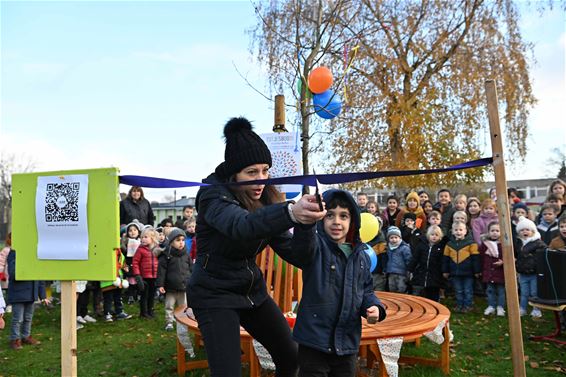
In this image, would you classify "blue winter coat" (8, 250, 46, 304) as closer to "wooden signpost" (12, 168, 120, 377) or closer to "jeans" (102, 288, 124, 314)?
"jeans" (102, 288, 124, 314)

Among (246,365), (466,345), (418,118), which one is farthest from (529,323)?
(418,118)

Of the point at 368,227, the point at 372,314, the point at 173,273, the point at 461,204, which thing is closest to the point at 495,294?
Answer: the point at 461,204

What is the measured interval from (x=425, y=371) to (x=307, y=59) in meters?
5.01

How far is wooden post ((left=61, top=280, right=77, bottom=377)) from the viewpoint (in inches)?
114

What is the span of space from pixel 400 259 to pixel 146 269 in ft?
13.6

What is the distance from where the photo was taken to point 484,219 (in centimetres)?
878

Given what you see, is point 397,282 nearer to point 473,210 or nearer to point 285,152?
point 473,210

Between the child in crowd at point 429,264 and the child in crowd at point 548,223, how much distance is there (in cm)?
157

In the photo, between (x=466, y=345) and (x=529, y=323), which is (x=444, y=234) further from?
(x=466, y=345)

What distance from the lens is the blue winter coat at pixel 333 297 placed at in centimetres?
284

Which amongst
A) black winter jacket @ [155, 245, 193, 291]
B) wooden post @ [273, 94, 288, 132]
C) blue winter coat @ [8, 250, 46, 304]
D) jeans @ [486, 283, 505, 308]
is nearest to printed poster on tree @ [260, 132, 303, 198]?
wooden post @ [273, 94, 288, 132]

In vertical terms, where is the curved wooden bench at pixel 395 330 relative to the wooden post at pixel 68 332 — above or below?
below

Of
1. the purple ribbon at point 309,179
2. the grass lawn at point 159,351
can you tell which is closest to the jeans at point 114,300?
the grass lawn at point 159,351

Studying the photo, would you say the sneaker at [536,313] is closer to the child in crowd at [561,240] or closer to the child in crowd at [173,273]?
the child in crowd at [561,240]
